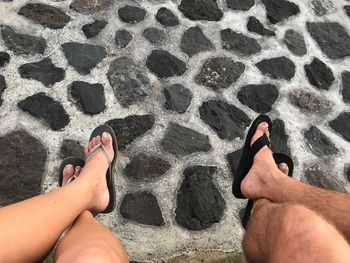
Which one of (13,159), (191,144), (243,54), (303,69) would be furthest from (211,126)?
(13,159)

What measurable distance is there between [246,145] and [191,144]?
30cm

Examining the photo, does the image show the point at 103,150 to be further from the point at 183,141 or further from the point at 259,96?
the point at 259,96

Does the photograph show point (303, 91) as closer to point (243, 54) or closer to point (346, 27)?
point (243, 54)

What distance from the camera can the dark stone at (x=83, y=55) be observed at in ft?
9.50

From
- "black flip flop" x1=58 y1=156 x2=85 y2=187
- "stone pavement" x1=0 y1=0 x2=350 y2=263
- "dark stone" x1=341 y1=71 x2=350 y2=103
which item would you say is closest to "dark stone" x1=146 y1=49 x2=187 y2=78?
"stone pavement" x1=0 y1=0 x2=350 y2=263

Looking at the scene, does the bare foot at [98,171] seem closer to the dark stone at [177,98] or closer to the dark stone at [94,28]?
the dark stone at [177,98]

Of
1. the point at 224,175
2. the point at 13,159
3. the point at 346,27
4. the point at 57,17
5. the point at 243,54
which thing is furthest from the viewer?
the point at 346,27

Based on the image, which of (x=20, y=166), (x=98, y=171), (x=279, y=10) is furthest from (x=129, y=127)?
(x=279, y=10)

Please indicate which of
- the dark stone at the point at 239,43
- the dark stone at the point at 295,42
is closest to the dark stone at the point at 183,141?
the dark stone at the point at 239,43

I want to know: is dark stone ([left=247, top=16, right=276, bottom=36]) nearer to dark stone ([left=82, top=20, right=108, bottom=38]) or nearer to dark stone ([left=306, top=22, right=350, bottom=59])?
dark stone ([left=306, top=22, right=350, bottom=59])

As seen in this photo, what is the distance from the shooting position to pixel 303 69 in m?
3.27

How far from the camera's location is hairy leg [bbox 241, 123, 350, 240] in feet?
7.20

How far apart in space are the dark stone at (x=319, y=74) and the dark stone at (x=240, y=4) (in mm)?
543

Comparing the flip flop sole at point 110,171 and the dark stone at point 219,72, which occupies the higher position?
the dark stone at point 219,72
